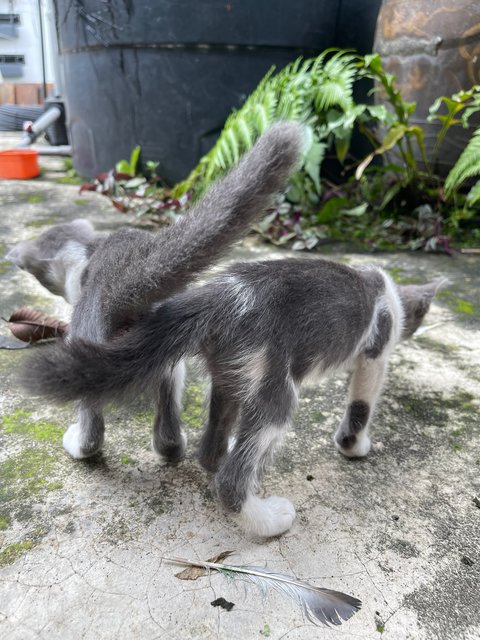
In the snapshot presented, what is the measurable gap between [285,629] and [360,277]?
→ 1.34 metres

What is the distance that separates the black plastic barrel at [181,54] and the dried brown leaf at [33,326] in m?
3.20

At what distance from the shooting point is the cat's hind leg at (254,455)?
69.5 inches

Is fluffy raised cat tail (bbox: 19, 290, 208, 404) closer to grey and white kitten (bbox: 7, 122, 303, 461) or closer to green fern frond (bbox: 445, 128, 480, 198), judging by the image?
grey and white kitten (bbox: 7, 122, 303, 461)

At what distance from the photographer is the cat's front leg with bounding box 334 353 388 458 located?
220cm

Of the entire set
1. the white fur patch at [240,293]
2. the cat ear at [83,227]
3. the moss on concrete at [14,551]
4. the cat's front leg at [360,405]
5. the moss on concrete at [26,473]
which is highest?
the white fur patch at [240,293]

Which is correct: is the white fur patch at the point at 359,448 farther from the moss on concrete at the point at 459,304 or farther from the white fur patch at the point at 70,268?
the moss on concrete at the point at 459,304

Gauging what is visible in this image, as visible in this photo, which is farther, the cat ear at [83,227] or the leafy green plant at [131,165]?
the leafy green plant at [131,165]

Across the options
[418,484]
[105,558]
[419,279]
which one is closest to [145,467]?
[105,558]

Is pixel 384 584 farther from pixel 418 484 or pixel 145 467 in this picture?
pixel 145 467

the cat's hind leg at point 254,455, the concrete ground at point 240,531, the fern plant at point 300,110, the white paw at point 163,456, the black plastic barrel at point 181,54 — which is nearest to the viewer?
the concrete ground at point 240,531

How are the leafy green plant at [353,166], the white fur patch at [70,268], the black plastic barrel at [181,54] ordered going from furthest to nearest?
the black plastic barrel at [181,54] < the leafy green plant at [353,166] < the white fur patch at [70,268]

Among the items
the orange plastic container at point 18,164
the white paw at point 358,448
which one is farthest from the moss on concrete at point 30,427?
the orange plastic container at point 18,164

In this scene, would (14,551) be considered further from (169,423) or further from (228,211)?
(228,211)

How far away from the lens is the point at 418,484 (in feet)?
6.82
